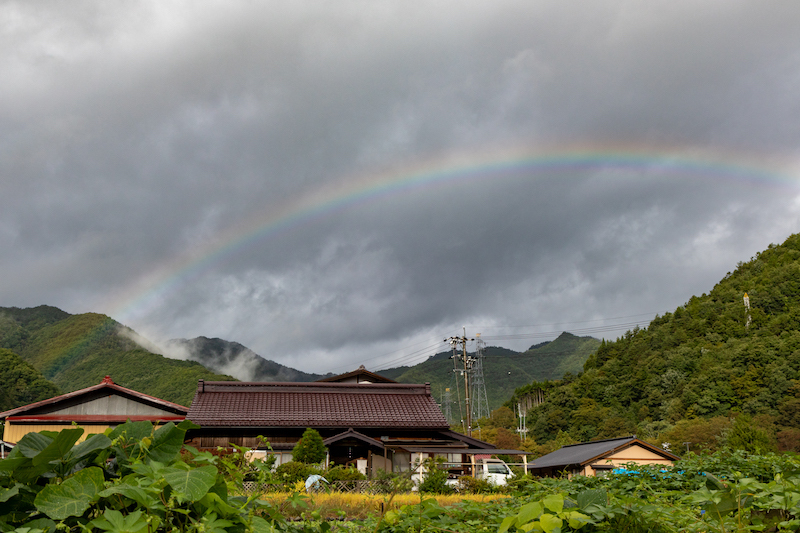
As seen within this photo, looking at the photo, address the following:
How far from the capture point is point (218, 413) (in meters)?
23.3

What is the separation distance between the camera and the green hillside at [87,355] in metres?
49.4

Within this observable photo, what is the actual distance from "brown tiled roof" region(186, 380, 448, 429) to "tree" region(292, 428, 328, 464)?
130 inches

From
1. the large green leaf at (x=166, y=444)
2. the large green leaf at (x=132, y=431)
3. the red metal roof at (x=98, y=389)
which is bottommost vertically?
the large green leaf at (x=166, y=444)

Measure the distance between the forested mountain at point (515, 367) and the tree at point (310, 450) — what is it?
3103 inches

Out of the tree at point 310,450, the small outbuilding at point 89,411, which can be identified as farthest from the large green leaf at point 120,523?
the small outbuilding at point 89,411

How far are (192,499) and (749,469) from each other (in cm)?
522

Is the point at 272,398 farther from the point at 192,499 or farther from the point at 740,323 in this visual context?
the point at 740,323

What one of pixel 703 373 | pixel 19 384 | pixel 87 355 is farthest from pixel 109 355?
pixel 703 373

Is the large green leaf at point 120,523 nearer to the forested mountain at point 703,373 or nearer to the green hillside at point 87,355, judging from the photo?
the forested mountain at point 703,373

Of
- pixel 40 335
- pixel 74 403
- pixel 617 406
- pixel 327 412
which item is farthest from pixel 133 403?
pixel 617 406

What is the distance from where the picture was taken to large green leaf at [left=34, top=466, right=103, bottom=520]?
1347 millimetres

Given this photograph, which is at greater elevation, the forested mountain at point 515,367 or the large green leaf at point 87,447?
the forested mountain at point 515,367

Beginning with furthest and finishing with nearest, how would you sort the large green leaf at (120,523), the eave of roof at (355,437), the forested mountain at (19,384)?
the forested mountain at (19,384) < the eave of roof at (355,437) < the large green leaf at (120,523)

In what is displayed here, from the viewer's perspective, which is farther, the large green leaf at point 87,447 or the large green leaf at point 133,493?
the large green leaf at point 87,447
